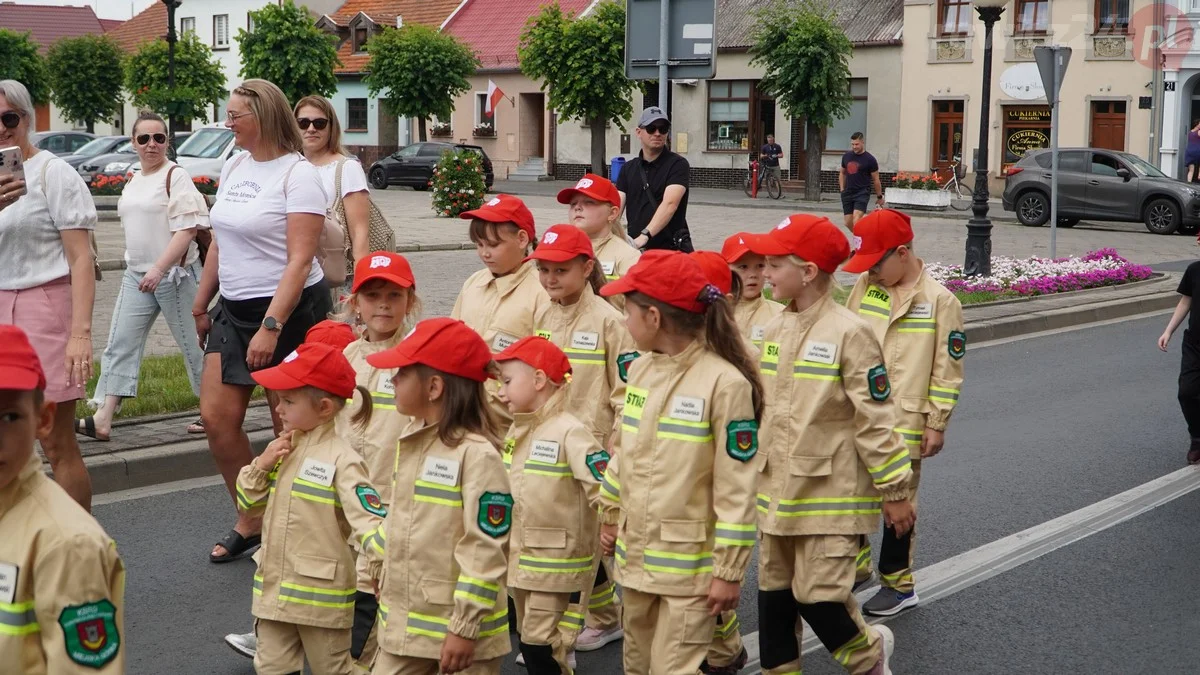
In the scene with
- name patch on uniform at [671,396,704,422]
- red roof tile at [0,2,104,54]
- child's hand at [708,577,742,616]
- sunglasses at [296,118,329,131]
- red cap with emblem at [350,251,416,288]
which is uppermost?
red roof tile at [0,2,104,54]

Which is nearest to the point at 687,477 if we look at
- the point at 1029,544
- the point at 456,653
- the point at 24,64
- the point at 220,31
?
the point at 456,653

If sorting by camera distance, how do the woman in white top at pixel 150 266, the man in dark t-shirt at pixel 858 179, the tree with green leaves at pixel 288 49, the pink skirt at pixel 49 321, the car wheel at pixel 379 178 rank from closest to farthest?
the pink skirt at pixel 49 321, the woman in white top at pixel 150 266, the man in dark t-shirt at pixel 858 179, the car wheel at pixel 379 178, the tree with green leaves at pixel 288 49

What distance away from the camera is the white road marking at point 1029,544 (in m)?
6.05

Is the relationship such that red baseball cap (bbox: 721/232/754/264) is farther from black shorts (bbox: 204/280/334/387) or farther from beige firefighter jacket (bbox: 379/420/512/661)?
beige firefighter jacket (bbox: 379/420/512/661)

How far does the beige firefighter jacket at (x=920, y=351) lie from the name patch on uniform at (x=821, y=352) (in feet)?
3.43

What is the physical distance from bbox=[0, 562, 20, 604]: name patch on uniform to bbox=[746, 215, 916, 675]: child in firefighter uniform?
8.62 ft

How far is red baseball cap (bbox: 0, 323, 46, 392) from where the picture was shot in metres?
2.51

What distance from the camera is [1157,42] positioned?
37344 mm

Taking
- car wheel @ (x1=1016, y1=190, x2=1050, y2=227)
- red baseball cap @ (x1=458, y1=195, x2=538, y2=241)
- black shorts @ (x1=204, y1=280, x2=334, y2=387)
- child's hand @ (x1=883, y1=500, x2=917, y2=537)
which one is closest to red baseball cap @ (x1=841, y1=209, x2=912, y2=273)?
child's hand @ (x1=883, y1=500, x2=917, y2=537)

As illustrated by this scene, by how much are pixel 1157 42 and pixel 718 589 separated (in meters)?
37.4

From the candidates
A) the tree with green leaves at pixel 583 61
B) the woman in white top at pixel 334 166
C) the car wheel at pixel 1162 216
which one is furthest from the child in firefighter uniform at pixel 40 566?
the tree with green leaves at pixel 583 61

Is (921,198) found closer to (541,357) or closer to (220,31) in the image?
(541,357)

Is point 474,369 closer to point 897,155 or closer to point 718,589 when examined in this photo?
point 718,589

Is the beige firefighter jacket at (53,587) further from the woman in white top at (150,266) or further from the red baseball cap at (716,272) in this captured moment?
the woman in white top at (150,266)
